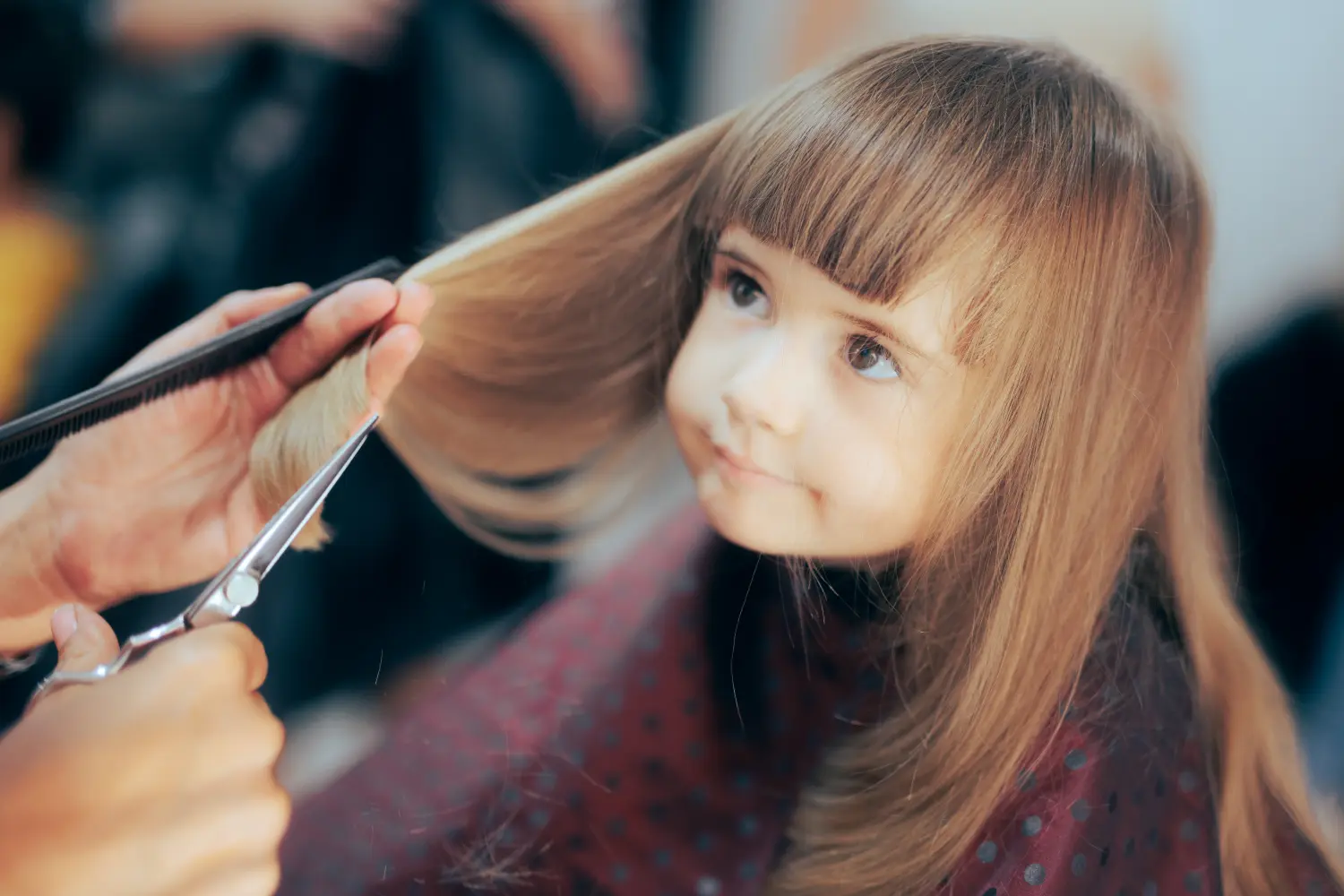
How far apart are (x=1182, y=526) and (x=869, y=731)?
0.56 ft

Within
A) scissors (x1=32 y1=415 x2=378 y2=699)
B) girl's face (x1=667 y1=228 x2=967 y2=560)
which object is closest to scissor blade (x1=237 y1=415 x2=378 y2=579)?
scissors (x1=32 y1=415 x2=378 y2=699)

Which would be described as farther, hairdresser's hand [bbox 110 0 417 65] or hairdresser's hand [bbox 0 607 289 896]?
hairdresser's hand [bbox 110 0 417 65]

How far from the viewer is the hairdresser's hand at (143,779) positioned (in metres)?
0.33

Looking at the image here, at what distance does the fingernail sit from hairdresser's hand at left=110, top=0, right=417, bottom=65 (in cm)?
28

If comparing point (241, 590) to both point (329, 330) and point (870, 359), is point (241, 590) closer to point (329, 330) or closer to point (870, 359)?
point (329, 330)

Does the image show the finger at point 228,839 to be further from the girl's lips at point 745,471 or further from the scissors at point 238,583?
the girl's lips at point 745,471

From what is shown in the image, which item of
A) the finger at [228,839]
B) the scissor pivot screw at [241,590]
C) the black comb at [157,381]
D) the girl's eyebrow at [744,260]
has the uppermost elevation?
the girl's eyebrow at [744,260]

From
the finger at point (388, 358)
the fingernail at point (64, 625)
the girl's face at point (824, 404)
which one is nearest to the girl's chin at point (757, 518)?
→ the girl's face at point (824, 404)

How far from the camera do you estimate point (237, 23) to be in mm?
500

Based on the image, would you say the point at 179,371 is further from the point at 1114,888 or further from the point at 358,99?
the point at 1114,888

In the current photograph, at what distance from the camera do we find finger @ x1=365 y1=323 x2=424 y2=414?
403 mm

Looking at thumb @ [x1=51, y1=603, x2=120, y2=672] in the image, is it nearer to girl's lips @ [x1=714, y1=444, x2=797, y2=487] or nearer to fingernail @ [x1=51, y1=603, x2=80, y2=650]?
fingernail @ [x1=51, y1=603, x2=80, y2=650]

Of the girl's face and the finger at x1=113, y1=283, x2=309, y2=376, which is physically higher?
the girl's face

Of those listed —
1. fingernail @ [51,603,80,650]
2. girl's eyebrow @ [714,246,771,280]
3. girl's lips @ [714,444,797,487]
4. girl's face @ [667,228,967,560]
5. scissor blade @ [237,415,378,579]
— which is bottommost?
fingernail @ [51,603,80,650]
